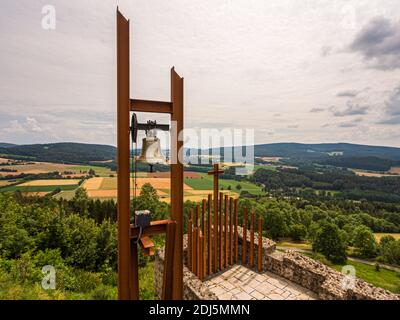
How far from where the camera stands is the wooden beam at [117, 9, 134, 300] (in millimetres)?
2625

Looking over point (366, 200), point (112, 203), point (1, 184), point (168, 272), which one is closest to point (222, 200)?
point (168, 272)

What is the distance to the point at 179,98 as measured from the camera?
3.18 m

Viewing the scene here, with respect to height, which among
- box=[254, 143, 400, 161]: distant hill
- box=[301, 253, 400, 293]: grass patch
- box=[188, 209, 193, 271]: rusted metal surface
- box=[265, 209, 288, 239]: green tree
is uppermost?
box=[254, 143, 400, 161]: distant hill

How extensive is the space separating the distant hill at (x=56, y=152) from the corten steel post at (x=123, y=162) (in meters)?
31.6

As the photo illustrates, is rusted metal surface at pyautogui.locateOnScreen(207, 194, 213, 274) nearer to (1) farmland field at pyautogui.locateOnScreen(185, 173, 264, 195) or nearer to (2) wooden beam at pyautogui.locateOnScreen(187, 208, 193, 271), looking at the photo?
(2) wooden beam at pyautogui.locateOnScreen(187, 208, 193, 271)

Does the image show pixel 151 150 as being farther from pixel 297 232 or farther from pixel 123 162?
pixel 297 232

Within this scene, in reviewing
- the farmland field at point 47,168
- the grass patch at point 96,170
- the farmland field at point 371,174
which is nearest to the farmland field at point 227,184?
the farmland field at point 47,168

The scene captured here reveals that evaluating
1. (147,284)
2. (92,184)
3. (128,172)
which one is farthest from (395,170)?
(128,172)

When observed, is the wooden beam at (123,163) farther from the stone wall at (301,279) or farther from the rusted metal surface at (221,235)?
the rusted metal surface at (221,235)

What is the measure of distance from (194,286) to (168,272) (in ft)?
6.28

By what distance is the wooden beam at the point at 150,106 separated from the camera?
2.93 meters

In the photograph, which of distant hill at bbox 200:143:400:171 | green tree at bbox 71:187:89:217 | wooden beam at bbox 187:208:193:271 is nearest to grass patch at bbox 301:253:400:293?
wooden beam at bbox 187:208:193:271

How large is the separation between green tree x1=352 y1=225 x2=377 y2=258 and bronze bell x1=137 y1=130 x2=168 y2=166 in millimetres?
34947

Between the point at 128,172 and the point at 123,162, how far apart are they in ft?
0.53
